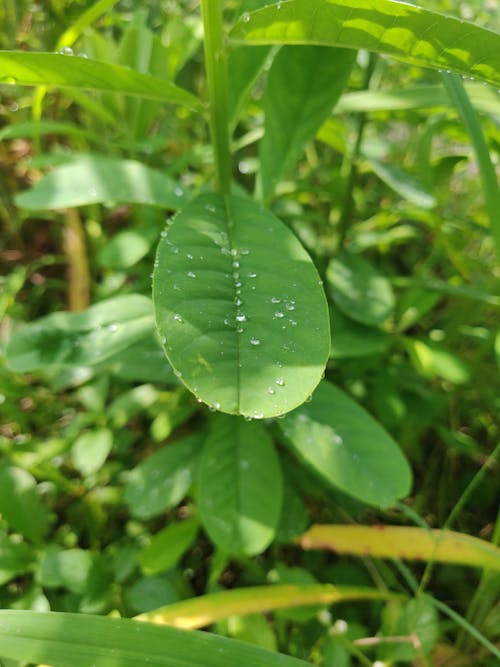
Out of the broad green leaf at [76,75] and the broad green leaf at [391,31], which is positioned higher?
the broad green leaf at [391,31]

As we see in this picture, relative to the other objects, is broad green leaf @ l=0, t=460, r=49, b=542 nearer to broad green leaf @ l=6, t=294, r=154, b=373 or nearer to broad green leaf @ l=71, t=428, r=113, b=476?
broad green leaf @ l=71, t=428, r=113, b=476

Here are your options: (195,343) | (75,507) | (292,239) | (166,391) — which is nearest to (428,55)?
(292,239)

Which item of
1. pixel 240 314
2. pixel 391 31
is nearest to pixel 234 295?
pixel 240 314

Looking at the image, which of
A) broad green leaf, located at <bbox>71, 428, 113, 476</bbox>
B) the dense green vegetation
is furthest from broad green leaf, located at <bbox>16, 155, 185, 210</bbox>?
broad green leaf, located at <bbox>71, 428, 113, 476</bbox>

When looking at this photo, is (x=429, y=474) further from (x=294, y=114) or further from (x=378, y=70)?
(x=378, y=70)

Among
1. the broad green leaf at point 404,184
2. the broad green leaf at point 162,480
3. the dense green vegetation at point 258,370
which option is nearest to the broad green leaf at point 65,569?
the dense green vegetation at point 258,370

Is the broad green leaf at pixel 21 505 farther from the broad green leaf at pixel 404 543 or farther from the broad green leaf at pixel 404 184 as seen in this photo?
the broad green leaf at pixel 404 184
